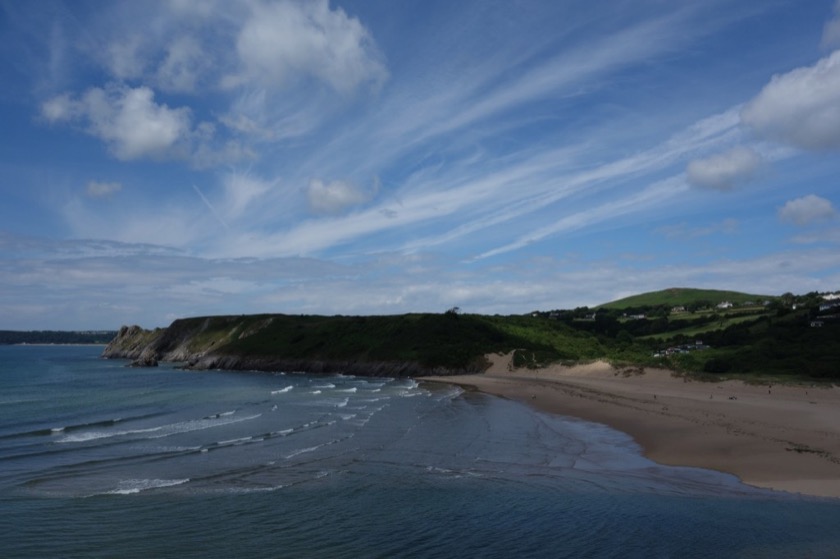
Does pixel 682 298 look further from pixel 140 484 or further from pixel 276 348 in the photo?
pixel 140 484

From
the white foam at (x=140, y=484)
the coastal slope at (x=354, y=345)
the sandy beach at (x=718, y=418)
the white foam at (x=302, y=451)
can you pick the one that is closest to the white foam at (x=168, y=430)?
the white foam at (x=302, y=451)

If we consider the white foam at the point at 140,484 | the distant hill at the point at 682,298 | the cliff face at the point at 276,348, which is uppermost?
the distant hill at the point at 682,298

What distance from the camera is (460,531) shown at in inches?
601

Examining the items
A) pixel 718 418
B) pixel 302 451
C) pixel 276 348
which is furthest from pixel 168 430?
pixel 276 348

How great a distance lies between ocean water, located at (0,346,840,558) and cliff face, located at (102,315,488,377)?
54.8 metres

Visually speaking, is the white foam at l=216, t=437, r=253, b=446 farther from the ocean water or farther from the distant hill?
the distant hill

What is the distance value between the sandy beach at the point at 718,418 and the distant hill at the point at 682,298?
97959 mm

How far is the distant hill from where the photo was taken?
150 meters

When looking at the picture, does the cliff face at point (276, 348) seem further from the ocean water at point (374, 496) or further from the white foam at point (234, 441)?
the white foam at point (234, 441)

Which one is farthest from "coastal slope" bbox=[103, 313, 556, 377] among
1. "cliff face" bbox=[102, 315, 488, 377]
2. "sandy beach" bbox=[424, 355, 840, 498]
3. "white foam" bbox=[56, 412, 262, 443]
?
"white foam" bbox=[56, 412, 262, 443]

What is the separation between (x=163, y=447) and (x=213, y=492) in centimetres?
1087

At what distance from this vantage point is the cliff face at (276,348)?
91562mm

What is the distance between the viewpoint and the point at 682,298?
15875 centimetres

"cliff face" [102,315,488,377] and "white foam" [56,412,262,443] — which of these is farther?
"cliff face" [102,315,488,377]
